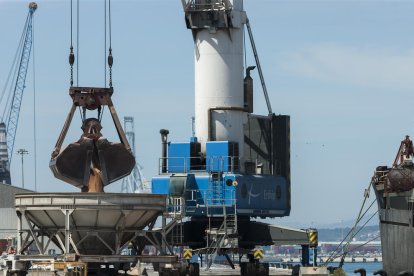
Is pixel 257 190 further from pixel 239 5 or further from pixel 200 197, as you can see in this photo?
pixel 239 5

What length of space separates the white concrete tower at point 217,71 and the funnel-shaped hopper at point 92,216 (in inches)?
680

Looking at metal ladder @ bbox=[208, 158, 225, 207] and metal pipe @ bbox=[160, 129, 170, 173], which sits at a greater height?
metal pipe @ bbox=[160, 129, 170, 173]

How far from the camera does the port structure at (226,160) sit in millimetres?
72812

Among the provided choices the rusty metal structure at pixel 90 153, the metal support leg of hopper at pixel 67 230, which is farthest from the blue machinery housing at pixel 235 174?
the metal support leg of hopper at pixel 67 230

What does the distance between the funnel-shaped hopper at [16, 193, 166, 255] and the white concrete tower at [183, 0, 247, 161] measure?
680 inches

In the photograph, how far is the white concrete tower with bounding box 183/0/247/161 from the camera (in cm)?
7656

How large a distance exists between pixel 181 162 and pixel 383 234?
12.4 metres

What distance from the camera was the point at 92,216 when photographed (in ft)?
190

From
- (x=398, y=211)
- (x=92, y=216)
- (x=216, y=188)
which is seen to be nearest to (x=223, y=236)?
(x=216, y=188)

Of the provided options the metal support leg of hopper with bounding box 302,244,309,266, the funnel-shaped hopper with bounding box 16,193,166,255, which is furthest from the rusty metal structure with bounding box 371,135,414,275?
the funnel-shaped hopper with bounding box 16,193,166,255

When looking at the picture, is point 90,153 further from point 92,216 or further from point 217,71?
point 217,71

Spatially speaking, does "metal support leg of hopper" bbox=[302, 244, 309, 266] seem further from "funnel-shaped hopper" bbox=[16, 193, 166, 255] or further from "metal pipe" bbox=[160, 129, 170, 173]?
"funnel-shaped hopper" bbox=[16, 193, 166, 255]

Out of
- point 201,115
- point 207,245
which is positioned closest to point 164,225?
point 207,245

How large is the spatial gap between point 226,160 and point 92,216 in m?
17.4
